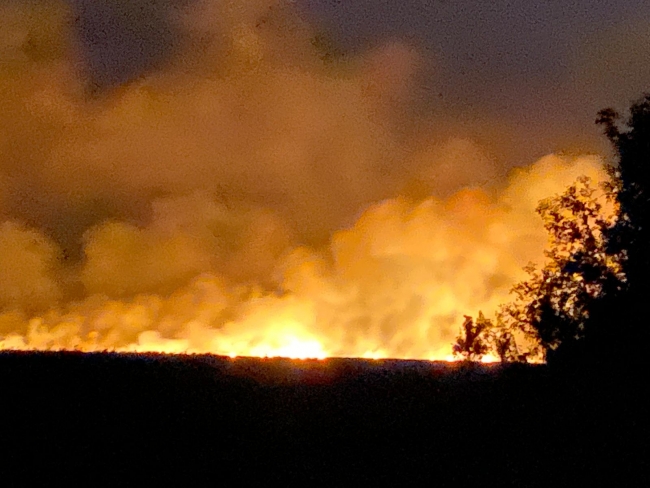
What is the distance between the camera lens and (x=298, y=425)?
1523cm

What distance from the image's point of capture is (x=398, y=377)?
18516 mm

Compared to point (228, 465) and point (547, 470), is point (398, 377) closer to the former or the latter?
point (547, 470)

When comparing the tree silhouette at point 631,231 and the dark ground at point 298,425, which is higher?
the tree silhouette at point 631,231

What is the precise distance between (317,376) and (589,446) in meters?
5.25

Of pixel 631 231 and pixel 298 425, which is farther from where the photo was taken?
pixel 631 231

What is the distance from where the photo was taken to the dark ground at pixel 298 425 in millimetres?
13141

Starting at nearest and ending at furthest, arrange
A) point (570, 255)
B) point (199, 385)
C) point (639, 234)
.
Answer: point (199, 385) → point (639, 234) → point (570, 255)

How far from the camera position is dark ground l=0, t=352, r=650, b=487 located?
13.1 m

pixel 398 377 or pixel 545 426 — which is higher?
pixel 398 377

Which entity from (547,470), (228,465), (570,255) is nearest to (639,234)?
(570,255)

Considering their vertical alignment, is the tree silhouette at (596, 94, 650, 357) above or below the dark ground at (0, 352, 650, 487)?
above

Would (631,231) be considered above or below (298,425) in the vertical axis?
above

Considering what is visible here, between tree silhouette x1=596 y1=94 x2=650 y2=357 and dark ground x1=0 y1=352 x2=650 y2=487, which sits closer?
dark ground x1=0 y1=352 x2=650 y2=487

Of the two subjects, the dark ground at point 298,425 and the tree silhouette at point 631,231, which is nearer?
the dark ground at point 298,425
